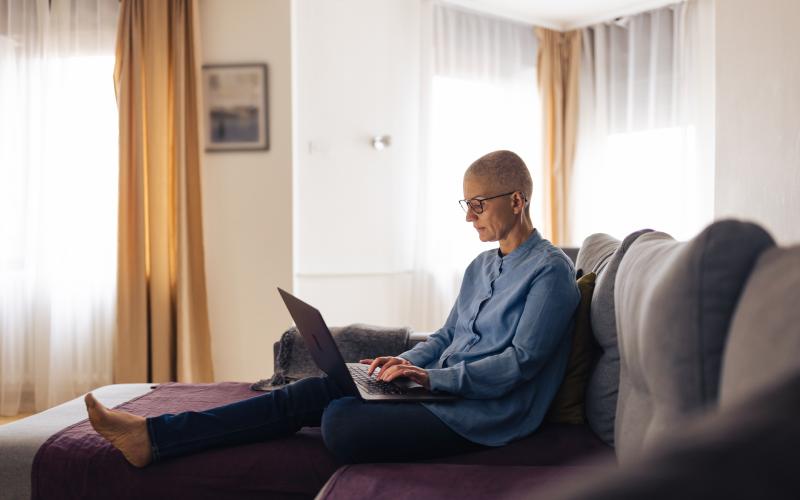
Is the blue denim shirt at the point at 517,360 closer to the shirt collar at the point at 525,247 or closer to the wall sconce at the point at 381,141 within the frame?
the shirt collar at the point at 525,247

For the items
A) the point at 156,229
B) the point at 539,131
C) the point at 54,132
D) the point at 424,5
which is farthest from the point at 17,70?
the point at 539,131

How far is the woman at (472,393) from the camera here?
5.04ft

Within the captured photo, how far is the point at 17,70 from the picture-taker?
409 cm

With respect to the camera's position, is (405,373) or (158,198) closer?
(405,373)

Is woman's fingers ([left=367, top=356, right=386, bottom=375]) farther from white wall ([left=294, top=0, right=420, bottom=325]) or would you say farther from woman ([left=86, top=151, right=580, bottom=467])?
white wall ([left=294, top=0, right=420, bottom=325])

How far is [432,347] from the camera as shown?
6.75 feet

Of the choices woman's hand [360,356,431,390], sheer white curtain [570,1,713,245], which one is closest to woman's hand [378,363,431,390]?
woman's hand [360,356,431,390]

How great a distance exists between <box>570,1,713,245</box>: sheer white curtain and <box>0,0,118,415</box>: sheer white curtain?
360 cm

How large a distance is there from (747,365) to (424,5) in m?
4.58

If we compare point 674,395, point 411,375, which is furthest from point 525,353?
point 674,395

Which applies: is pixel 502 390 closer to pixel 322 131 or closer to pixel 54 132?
pixel 322 131

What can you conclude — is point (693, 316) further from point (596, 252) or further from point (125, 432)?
point (125, 432)

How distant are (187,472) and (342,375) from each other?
1.45 feet

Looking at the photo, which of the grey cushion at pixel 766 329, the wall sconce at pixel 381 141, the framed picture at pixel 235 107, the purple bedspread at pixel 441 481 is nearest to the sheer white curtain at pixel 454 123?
the wall sconce at pixel 381 141
